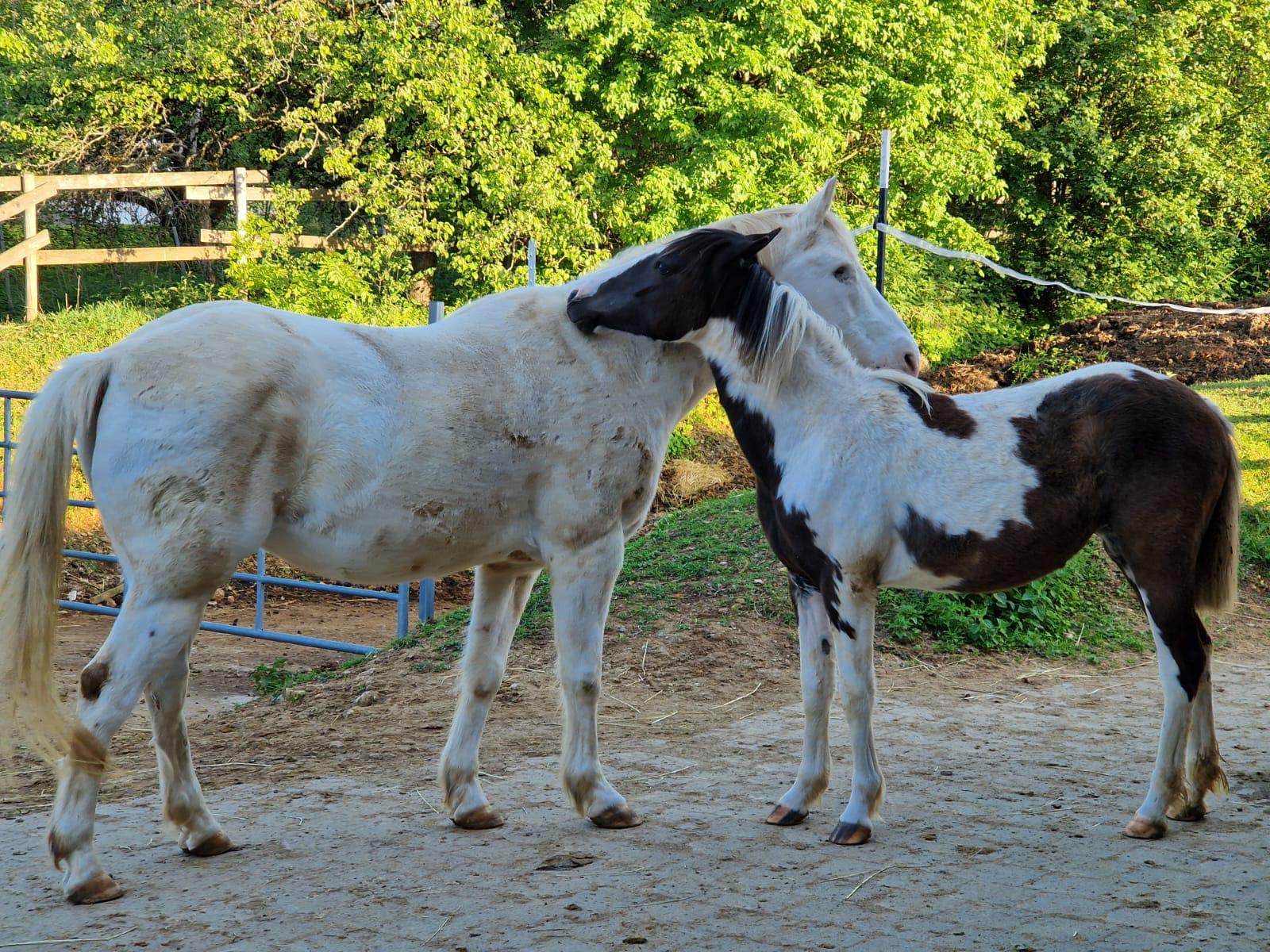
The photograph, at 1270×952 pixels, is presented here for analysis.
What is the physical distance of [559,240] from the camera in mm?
15414

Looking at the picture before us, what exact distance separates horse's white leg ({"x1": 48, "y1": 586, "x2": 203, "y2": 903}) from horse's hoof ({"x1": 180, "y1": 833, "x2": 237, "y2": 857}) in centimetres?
39

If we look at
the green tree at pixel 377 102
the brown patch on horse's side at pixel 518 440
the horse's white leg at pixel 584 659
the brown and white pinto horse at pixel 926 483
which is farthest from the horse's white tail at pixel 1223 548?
the green tree at pixel 377 102

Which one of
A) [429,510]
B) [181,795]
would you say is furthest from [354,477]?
[181,795]

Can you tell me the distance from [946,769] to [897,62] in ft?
49.5

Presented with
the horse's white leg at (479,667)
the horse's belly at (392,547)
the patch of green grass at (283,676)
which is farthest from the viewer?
the patch of green grass at (283,676)

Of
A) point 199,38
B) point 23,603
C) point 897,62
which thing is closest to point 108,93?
point 199,38

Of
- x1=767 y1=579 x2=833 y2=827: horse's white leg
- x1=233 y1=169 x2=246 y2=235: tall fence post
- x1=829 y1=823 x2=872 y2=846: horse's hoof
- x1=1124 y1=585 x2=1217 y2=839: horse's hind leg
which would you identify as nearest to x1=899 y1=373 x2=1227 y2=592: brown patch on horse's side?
x1=1124 y1=585 x2=1217 y2=839: horse's hind leg

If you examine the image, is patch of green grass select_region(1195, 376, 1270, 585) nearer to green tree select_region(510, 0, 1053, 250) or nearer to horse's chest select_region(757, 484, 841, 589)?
horse's chest select_region(757, 484, 841, 589)

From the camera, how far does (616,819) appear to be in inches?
154

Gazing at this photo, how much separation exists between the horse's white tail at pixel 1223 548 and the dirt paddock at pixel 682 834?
0.74 m

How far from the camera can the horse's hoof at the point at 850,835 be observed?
3688 mm

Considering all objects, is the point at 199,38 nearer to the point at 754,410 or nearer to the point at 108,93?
the point at 108,93

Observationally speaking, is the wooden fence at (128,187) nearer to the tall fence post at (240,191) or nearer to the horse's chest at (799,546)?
the tall fence post at (240,191)

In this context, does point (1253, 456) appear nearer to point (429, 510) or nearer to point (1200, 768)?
point (1200, 768)
